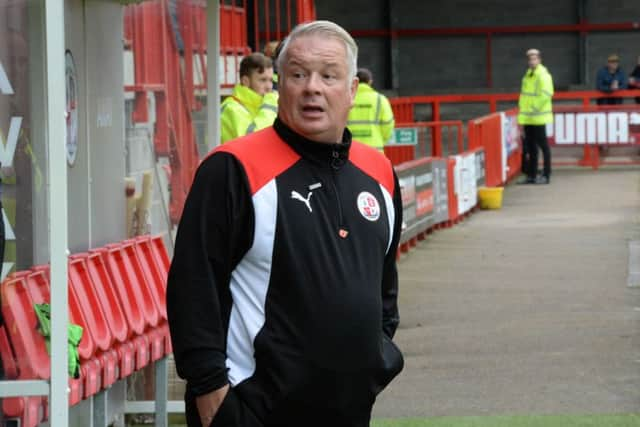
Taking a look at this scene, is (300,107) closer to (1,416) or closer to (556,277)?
(1,416)

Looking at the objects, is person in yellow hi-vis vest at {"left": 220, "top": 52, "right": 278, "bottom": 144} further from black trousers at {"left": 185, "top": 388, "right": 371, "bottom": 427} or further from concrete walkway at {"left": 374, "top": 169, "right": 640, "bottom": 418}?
black trousers at {"left": 185, "top": 388, "right": 371, "bottom": 427}

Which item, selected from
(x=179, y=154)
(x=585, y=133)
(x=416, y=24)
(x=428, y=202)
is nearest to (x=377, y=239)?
(x=179, y=154)

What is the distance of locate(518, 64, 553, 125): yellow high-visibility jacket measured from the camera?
23266mm

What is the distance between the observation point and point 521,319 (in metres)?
11.1

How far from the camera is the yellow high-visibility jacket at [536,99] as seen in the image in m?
23.3

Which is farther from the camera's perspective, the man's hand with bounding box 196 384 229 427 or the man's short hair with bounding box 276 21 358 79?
the man's short hair with bounding box 276 21 358 79

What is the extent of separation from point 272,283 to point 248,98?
20.2 ft

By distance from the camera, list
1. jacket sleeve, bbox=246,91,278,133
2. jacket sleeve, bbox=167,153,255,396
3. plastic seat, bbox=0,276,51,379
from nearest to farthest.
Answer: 1. jacket sleeve, bbox=167,153,255,396
2. plastic seat, bbox=0,276,51,379
3. jacket sleeve, bbox=246,91,278,133

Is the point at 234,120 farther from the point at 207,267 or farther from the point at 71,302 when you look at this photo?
the point at 207,267

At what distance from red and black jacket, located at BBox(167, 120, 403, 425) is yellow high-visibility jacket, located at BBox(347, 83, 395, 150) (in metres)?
9.78

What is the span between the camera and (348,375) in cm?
374

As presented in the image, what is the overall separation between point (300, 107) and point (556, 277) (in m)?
9.83

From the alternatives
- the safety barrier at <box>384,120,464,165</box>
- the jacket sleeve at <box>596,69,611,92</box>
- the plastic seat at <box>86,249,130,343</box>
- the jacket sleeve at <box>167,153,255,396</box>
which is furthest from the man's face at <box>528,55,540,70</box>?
the jacket sleeve at <box>167,153,255,396</box>

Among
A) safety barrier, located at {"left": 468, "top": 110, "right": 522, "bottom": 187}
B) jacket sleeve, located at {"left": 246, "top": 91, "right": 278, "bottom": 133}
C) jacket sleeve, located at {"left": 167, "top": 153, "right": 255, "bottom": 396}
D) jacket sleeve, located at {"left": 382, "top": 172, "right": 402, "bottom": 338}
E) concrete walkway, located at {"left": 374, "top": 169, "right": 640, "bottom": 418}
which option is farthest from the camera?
safety barrier, located at {"left": 468, "top": 110, "right": 522, "bottom": 187}
